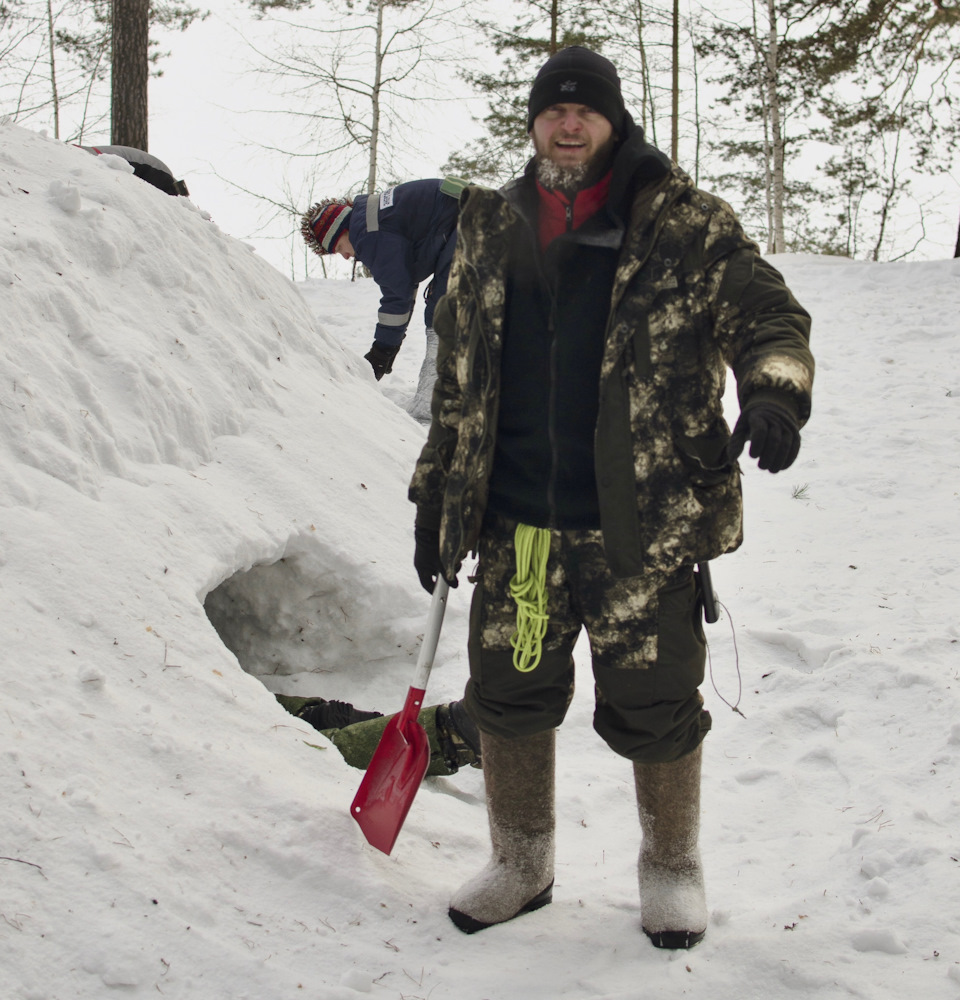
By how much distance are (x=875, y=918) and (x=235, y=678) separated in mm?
1964

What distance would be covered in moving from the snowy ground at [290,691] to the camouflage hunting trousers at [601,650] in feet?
1.91

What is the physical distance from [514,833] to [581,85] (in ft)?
6.14

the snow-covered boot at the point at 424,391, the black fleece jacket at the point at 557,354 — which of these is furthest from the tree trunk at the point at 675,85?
the black fleece jacket at the point at 557,354

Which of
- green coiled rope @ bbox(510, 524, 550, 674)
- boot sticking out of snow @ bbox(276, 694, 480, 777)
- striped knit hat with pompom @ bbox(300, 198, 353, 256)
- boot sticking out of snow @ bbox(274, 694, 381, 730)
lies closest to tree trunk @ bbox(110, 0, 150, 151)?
striped knit hat with pompom @ bbox(300, 198, 353, 256)

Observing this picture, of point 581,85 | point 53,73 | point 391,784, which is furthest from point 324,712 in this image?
point 53,73

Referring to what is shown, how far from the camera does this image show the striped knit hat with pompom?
5.79 meters

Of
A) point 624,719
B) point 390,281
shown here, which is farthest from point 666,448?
point 390,281

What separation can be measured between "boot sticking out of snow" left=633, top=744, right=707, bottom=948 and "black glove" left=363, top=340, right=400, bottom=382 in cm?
445

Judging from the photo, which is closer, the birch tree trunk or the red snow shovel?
the red snow shovel

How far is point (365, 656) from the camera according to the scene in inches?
159

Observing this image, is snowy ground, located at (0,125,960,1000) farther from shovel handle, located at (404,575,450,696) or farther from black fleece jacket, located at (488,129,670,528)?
black fleece jacket, located at (488,129,670,528)

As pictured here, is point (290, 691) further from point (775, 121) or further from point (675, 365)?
point (775, 121)

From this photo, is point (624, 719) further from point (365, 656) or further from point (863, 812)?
point (365, 656)

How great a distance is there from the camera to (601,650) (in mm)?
2109
